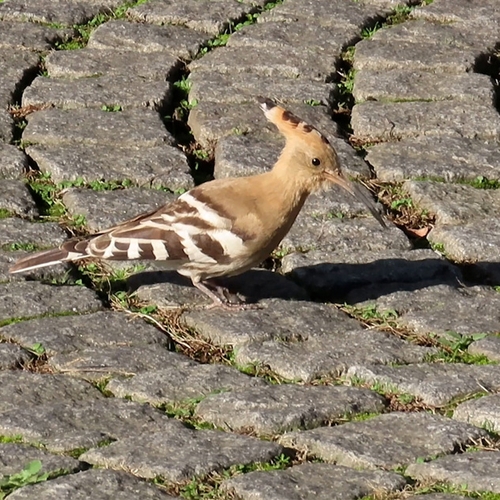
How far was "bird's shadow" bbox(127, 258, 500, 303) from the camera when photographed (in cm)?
588

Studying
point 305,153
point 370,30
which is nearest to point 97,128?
point 305,153

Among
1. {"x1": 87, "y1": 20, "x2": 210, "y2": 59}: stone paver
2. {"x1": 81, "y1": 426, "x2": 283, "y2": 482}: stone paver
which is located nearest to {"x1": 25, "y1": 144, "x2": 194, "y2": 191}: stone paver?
{"x1": 87, "y1": 20, "x2": 210, "y2": 59}: stone paver

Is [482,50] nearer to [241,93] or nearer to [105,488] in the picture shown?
[241,93]

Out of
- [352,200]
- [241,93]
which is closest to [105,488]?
[352,200]

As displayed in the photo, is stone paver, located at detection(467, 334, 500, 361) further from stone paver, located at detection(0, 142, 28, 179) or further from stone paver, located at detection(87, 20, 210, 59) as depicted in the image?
stone paver, located at detection(87, 20, 210, 59)

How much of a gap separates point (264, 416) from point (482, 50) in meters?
3.91

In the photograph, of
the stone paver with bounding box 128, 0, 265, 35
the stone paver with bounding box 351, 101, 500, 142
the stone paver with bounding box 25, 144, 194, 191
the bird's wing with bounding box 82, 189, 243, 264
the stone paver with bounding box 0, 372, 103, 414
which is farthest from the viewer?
the stone paver with bounding box 128, 0, 265, 35

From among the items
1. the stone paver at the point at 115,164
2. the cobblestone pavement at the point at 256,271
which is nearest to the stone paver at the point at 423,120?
the cobblestone pavement at the point at 256,271

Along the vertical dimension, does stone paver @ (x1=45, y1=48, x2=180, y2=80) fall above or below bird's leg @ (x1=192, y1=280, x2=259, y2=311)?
above

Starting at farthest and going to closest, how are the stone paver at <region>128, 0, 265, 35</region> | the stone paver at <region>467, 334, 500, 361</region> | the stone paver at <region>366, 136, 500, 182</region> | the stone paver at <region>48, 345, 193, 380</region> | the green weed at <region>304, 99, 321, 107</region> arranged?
the stone paver at <region>128, 0, 265, 35</region>, the green weed at <region>304, 99, 321, 107</region>, the stone paver at <region>366, 136, 500, 182</region>, the stone paver at <region>467, 334, 500, 361</region>, the stone paver at <region>48, 345, 193, 380</region>

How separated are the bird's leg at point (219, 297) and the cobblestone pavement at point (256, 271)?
0.16 ft

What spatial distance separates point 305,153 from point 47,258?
1206 millimetres

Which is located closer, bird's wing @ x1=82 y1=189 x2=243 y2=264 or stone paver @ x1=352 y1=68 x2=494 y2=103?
bird's wing @ x1=82 y1=189 x2=243 y2=264

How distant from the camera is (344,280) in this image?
233 inches
